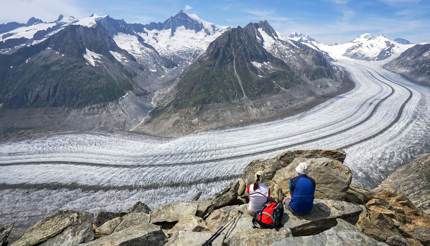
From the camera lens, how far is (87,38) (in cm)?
18912

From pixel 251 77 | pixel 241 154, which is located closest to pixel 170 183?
pixel 241 154

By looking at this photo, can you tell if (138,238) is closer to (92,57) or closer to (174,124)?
(174,124)

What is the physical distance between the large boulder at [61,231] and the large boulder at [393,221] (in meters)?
14.7

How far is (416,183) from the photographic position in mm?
33188

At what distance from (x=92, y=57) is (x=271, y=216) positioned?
170 metres

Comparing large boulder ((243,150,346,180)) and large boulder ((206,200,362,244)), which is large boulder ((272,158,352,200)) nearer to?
large boulder ((206,200,362,244))

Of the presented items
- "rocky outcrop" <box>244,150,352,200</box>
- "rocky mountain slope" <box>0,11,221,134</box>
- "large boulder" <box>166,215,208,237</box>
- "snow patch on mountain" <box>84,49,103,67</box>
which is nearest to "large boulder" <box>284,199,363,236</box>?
"rocky outcrop" <box>244,150,352,200</box>

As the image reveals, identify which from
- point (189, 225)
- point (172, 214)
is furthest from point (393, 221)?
point (172, 214)

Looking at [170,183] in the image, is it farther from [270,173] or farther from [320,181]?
[320,181]

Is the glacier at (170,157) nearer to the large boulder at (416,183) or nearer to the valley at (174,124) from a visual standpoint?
the valley at (174,124)

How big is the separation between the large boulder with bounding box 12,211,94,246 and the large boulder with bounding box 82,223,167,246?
3.37 m

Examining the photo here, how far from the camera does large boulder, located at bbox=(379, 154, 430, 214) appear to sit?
28947 millimetres

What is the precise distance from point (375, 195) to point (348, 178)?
267 cm

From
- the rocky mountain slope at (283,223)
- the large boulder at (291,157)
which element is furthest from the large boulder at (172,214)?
the large boulder at (291,157)
